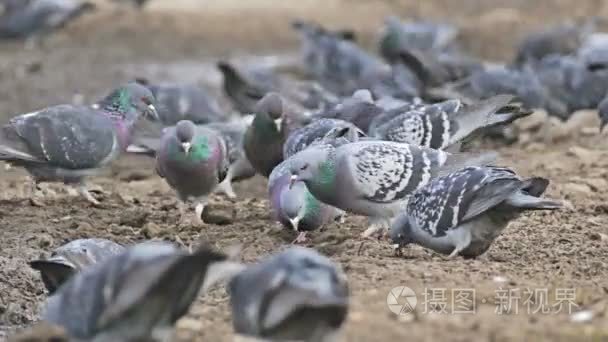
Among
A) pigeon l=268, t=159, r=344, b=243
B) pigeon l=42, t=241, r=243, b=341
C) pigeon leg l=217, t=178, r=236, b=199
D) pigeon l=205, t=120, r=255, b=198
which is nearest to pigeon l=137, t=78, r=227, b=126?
pigeon l=205, t=120, r=255, b=198

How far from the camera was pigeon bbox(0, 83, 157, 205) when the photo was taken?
9.48 meters

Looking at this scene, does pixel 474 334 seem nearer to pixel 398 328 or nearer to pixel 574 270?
pixel 398 328

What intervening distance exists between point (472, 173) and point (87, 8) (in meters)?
14.1

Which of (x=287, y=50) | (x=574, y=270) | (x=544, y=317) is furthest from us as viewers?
(x=287, y=50)

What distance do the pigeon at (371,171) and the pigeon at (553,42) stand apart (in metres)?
9.25

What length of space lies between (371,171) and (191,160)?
1.58 m

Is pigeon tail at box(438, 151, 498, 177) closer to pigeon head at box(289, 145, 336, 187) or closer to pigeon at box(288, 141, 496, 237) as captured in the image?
pigeon at box(288, 141, 496, 237)

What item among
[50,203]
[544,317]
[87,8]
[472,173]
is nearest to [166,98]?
[50,203]

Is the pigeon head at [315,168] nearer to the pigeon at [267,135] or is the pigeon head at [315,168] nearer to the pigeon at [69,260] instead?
the pigeon at [69,260]

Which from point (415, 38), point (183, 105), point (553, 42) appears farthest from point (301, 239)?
point (415, 38)

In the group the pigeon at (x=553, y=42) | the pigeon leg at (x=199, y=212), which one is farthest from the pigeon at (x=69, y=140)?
the pigeon at (x=553, y=42)

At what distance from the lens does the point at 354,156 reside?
8.16 m

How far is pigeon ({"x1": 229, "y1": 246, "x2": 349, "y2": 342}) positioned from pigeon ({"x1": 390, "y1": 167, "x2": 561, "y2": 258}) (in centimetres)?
215

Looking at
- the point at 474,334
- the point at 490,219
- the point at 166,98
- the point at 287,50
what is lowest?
the point at 287,50
